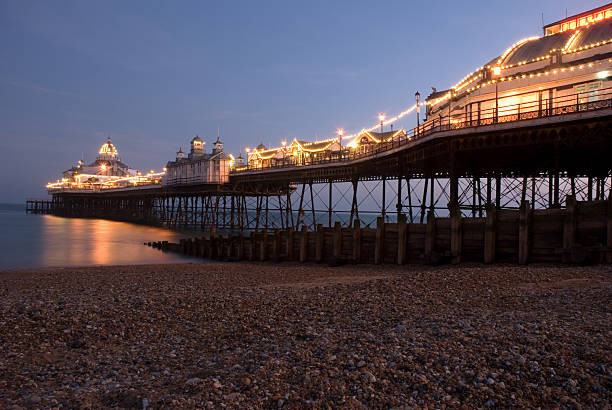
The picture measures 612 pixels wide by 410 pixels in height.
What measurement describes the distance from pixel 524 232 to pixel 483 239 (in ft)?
4.96

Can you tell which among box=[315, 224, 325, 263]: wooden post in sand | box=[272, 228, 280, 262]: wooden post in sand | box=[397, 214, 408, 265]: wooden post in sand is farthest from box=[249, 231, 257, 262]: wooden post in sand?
box=[397, 214, 408, 265]: wooden post in sand

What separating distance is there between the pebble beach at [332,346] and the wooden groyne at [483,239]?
2.02 metres

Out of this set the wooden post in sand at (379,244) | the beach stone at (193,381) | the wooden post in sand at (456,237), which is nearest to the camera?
the beach stone at (193,381)

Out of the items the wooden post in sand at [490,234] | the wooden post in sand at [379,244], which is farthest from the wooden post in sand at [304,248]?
the wooden post in sand at [490,234]

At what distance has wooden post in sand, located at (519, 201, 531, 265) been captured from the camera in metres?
14.0

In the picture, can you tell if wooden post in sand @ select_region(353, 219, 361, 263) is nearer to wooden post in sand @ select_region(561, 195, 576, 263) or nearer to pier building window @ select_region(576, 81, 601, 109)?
wooden post in sand @ select_region(561, 195, 576, 263)

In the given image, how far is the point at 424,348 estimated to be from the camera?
6023mm

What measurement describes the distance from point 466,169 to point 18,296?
1132 inches

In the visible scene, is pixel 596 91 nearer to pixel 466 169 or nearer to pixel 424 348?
pixel 466 169

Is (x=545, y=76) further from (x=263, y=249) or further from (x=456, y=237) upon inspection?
(x=263, y=249)

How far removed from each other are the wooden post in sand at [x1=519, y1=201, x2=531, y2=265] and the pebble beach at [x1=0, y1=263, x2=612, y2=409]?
2.19 metres

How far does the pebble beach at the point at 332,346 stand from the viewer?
5.00 meters

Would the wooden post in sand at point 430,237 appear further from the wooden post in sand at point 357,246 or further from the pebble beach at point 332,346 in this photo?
the pebble beach at point 332,346

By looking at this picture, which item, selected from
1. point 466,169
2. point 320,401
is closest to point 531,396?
point 320,401
